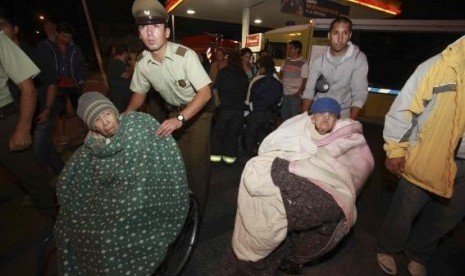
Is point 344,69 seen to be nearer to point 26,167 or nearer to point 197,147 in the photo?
point 197,147

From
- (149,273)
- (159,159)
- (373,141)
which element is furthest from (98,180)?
(373,141)

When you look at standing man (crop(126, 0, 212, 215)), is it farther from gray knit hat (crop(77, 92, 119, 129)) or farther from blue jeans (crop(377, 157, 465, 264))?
blue jeans (crop(377, 157, 465, 264))

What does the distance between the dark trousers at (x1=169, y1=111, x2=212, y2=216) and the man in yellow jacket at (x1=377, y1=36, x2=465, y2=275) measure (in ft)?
5.38

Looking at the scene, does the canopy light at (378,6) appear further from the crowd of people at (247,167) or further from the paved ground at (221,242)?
→ the crowd of people at (247,167)

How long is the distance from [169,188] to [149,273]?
537 millimetres

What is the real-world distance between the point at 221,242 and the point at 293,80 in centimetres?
368

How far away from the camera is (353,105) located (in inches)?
119

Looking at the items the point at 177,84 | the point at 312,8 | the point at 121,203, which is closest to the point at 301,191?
the point at 121,203

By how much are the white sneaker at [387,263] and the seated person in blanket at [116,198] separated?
1954 millimetres

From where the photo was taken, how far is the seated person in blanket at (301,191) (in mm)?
1882

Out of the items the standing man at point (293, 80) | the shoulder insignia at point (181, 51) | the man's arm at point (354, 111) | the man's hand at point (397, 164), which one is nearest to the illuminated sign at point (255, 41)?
the standing man at point (293, 80)

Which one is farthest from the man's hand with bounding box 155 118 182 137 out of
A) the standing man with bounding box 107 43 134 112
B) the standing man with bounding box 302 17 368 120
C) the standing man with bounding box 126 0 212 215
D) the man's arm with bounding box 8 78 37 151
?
the standing man with bounding box 107 43 134 112

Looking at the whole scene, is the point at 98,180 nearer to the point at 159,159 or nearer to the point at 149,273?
the point at 159,159

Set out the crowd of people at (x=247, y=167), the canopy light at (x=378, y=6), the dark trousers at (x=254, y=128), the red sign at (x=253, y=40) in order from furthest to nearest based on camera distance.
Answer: the red sign at (x=253, y=40), the canopy light at (x=378, y=6), the dark trousers at (x=254, y=128), the crowd of people at (x=247, y=167)
